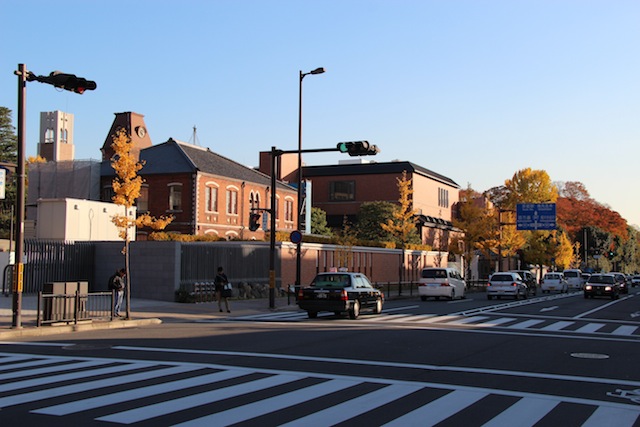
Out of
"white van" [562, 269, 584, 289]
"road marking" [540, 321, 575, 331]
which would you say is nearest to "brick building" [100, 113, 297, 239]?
"white van" [562, 269, 584, 289]

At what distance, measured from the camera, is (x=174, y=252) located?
29719 millimetres

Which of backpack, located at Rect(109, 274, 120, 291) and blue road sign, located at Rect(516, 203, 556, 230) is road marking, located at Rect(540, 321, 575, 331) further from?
blue road sign, located at Rect(516, 203, 556, 230)

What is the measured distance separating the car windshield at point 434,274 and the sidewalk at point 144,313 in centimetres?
764

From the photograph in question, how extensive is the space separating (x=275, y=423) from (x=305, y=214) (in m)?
52.4

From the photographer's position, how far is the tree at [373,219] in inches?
2485

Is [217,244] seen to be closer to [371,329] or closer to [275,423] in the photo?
[371,329]

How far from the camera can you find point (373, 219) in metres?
63.7

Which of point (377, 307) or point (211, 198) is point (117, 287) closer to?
point (377, 307)

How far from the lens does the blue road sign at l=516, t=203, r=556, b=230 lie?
2288 inches

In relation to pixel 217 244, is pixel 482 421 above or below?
below

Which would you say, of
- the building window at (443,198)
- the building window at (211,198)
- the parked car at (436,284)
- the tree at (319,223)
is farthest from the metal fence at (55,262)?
the building window at (443,198)

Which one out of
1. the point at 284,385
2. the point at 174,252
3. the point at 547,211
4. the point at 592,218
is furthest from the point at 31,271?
the point at 592,218

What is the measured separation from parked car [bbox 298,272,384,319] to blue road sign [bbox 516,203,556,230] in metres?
37.2

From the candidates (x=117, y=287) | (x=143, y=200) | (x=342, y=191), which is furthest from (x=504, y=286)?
(x=342, y=191)
